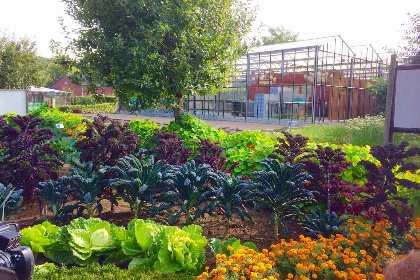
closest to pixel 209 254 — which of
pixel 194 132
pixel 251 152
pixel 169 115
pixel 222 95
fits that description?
pixel 251 152

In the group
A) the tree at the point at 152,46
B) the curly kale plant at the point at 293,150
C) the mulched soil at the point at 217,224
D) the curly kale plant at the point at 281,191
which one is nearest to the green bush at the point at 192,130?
the tree at the point at 152,46

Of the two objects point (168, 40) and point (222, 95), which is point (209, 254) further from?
point (222, 95)

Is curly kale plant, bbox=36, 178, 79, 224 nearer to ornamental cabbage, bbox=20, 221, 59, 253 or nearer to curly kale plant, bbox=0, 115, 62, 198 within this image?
ornamental cabbage, bbox=20, 221, 59, 253

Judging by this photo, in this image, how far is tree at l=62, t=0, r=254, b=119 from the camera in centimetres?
766

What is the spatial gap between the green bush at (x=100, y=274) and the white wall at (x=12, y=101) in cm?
1215

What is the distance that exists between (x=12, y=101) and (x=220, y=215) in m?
11.9

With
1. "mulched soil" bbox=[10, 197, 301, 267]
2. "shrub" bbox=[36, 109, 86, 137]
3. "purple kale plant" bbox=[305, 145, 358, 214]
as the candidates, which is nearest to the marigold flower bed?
"purple kale plant" bbox=[305, 145, 358, 214]

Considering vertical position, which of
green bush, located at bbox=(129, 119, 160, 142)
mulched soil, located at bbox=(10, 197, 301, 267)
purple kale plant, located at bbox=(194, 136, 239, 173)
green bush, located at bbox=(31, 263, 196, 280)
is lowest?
mulched soil, located at bbox=(10, 197, 301, 267)

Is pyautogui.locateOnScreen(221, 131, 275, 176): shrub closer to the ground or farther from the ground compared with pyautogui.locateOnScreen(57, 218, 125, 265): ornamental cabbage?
farther from the ground

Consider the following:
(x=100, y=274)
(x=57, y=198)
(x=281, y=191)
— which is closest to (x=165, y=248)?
(x=100, y=274)

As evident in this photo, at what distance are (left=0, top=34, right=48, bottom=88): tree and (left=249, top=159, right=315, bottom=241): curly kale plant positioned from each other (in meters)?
26.5

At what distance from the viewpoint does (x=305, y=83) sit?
20.0m

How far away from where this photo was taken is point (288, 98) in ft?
68.8

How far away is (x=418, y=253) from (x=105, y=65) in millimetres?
7791
